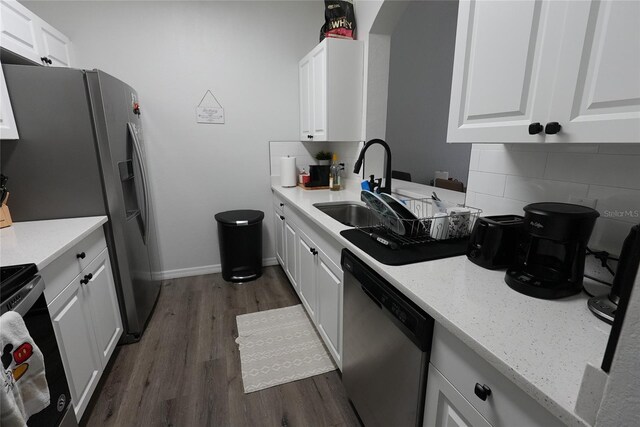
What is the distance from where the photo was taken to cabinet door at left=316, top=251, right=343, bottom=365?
1548mm

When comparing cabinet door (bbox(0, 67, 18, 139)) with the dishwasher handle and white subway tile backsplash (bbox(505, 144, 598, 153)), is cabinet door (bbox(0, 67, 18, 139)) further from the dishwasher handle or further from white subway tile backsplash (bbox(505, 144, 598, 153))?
white subway tile backsplash (bbox(505, 144, 598, 153))

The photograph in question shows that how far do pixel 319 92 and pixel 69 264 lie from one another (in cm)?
193

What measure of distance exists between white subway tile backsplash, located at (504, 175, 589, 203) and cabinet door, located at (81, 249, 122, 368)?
2048 millimetres

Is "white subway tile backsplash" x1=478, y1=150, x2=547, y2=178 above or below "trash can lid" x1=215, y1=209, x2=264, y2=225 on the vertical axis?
above

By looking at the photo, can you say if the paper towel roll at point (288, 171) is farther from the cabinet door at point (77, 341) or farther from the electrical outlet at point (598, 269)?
the electrical outlet at point (598, 269)

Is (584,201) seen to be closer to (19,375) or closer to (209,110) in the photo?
(19,375)

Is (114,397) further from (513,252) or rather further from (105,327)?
(513,252)

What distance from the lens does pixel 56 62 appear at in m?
2.08

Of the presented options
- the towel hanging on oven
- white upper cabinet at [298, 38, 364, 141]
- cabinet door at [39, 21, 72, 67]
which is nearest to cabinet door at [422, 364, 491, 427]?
the towel hanging on oven

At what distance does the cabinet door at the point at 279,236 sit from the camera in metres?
2.80

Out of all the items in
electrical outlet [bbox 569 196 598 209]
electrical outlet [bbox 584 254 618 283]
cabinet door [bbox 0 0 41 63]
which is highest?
cabinet door [bbox 0 0 41 63]

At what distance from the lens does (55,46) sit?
6.86ft

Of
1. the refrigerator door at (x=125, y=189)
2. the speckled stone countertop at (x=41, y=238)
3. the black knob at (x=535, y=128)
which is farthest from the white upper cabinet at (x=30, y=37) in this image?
the black knob at (x=535, y=128)

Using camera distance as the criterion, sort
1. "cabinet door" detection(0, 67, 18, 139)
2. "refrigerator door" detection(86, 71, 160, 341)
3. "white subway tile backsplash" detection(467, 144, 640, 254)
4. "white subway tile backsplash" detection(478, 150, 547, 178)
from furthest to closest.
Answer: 1. "refrigerator door" detection(86, 71, 160, 341)
2. "cabinet door" detection(0, 67, 18, 139)
3. "white subway tile backsplash" detection(478, 150, 547, 178)
4. "white subway tile backsplash" detection(467, 144, 640, 254)
